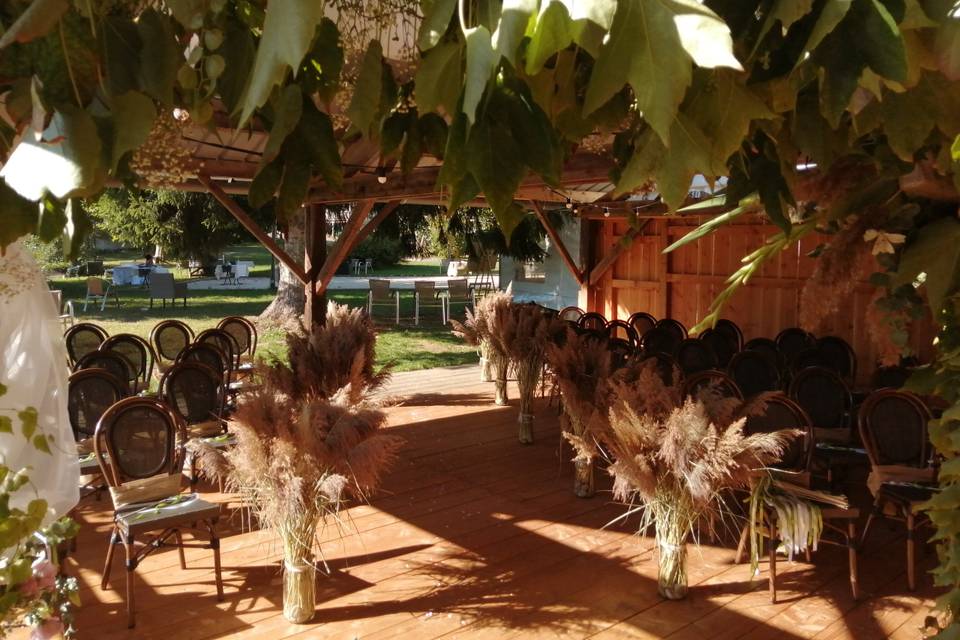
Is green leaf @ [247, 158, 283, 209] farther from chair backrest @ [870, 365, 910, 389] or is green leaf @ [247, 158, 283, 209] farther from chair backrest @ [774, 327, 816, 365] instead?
chair backrest @ [774, 327, 816, 365]

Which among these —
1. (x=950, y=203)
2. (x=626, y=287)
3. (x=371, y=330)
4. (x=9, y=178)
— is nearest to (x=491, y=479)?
(x=371, y=330)

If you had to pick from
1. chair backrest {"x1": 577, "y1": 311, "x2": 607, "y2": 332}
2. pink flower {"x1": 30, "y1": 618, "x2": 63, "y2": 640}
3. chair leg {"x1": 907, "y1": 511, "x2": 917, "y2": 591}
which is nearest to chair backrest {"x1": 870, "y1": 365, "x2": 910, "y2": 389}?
chair leg {"x1": 907, "y1": 511, "x2": 917, "y2": 591}

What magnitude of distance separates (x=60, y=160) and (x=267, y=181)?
38cm

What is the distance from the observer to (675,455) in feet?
11.5

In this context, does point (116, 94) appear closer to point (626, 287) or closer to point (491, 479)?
point (491, 479)

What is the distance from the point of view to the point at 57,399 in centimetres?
349

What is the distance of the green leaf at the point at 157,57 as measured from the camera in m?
1.05

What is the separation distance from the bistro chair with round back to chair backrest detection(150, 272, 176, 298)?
34.0 ft

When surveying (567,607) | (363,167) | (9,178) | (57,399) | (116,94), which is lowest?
(567,607)

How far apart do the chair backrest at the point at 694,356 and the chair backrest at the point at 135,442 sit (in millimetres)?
4569

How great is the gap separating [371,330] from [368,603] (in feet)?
10.8

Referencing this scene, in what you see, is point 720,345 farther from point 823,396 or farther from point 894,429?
point 894,429

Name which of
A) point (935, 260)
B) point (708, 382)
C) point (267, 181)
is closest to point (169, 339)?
point (708, 382)

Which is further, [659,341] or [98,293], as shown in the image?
[98,293]
